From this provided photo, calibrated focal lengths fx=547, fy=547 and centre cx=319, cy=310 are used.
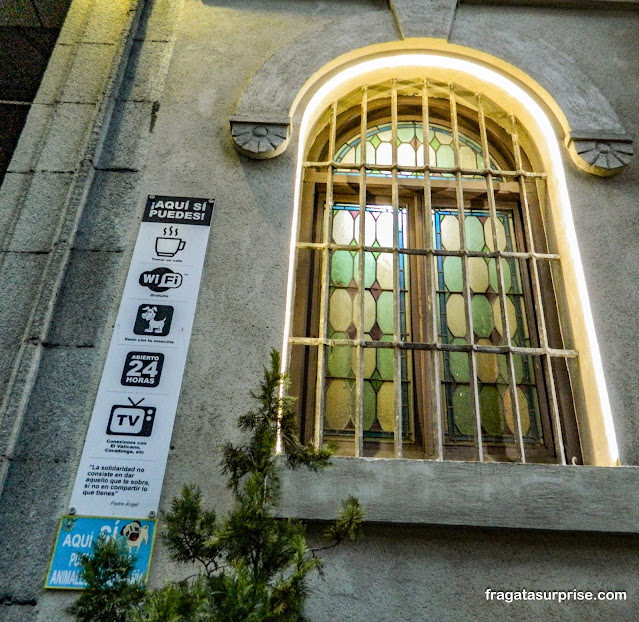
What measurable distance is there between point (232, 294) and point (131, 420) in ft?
3.25

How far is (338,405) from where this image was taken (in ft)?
11.9

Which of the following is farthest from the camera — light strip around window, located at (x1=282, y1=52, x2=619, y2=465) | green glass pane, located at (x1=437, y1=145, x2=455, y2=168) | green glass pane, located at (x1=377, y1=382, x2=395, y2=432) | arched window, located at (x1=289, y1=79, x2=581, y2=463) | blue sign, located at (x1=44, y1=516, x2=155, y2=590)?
green glass pane, located at (x1=437, y1=145, x2=455, y2=168)

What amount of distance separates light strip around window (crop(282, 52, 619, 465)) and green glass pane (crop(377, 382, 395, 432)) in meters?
0.70

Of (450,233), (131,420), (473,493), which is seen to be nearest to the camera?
(473,493)

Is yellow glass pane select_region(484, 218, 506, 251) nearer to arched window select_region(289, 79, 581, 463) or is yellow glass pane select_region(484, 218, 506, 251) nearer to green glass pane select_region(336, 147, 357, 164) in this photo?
arched window select_region(289, 79, 581, 463)

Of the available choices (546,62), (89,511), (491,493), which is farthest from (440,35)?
(89,511)

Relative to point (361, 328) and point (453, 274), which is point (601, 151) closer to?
point (453, 274)

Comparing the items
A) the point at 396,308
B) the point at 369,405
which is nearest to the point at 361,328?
the point at 396,308

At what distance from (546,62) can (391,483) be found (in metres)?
3.61

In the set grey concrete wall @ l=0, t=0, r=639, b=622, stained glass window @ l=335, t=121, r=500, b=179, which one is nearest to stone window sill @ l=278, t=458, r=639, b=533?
grey concrete wall @ l=0, t=0, r=639, b=622

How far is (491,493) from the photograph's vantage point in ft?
9.66

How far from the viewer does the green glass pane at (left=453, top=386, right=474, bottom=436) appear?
3.60 m

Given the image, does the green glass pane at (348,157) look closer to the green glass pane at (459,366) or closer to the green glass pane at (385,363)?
the green glass pane at (385,363)

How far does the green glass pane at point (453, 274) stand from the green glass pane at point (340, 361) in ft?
3.03
